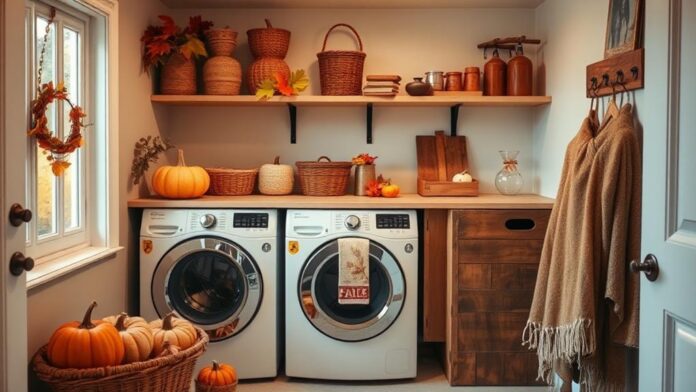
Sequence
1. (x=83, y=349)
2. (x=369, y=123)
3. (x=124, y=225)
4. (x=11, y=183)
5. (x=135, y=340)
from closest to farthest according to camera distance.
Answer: (x=11, y=183) < (x=83, y=349) < (x=135, y=340) < (x=124, y=225) < (x=369, y=123)

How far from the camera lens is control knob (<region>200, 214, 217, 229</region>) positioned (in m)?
3.20

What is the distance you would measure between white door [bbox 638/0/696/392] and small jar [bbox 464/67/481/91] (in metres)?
1.84

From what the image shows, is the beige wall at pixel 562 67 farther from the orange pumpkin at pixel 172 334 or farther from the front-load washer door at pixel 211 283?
the orange pumpkin at pixel 172 334

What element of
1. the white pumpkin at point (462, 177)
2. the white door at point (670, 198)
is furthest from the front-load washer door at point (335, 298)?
the white door at point (670, 198)

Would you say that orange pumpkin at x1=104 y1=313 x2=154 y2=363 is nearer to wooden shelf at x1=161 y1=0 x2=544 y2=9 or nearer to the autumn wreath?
the autumn wreath

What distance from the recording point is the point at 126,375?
2.17 metres

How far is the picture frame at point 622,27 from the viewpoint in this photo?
238cm

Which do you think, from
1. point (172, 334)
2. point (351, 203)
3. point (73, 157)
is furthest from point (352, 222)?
point (73, 157)

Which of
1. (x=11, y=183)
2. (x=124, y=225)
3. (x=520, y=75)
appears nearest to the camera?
(x=11, y=183)

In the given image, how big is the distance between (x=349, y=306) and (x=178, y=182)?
1.08 meters

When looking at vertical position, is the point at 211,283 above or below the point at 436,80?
below

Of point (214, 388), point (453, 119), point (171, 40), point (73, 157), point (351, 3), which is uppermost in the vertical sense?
point (351, 3)

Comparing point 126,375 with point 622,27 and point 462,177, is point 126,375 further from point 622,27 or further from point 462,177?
point 622,27

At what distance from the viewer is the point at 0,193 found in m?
1.82
